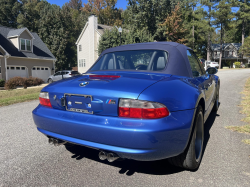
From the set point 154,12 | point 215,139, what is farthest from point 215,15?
point 215,139

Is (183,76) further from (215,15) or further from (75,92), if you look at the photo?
(215,15)

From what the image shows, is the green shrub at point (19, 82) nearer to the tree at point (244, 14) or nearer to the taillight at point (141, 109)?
the taillight at point (141, 109)

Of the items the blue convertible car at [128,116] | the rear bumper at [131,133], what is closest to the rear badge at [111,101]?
the blue convertible car at [128,116]

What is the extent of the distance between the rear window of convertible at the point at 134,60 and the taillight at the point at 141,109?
1.00 m

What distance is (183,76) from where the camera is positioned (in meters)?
2.82

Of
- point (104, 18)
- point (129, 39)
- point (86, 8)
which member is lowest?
point (129, 39)

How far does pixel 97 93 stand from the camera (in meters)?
2.19

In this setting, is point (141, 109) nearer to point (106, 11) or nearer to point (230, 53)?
point (106, 11)

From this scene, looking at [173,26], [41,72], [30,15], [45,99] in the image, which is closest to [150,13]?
[173,26]

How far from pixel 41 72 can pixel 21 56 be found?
141 inches

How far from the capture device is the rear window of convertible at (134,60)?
301 cm

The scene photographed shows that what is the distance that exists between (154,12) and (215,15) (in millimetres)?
15386

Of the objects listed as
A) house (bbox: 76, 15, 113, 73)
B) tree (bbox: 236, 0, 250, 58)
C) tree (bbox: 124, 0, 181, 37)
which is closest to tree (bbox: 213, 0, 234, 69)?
tree (bbox: 236, 0, 250, 58)

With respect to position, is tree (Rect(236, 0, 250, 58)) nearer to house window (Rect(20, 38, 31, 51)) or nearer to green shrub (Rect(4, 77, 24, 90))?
house window (Rect(20, 38, 31, 51))
